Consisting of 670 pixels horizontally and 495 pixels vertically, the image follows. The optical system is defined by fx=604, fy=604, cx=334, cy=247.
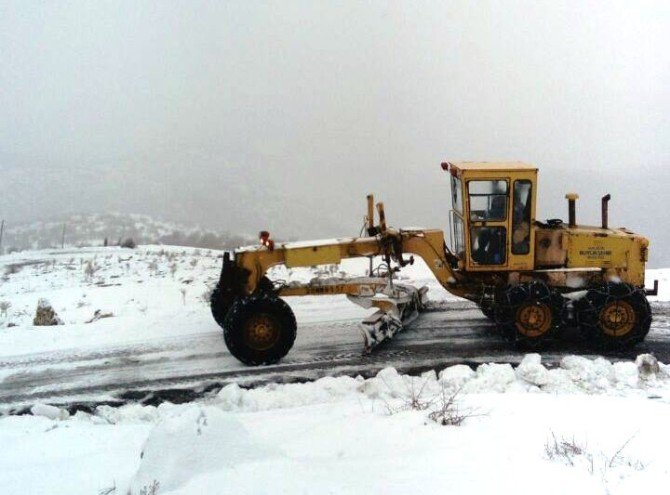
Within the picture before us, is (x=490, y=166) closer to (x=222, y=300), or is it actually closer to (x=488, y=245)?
(x=488, y=245)

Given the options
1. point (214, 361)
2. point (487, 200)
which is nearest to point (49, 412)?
point (214, 361)

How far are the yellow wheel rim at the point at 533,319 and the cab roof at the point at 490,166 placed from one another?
198 cm

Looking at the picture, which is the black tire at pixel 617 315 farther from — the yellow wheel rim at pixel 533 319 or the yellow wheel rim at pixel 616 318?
the yellow wheel rim at pixel 533 319

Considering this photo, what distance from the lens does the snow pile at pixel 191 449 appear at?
399 cm

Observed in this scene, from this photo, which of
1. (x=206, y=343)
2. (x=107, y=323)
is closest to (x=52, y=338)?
(x=107, y=323)

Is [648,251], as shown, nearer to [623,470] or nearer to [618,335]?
[618,335]

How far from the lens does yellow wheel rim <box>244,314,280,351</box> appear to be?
8.34m

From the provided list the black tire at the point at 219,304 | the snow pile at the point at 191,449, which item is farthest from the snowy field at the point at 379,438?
the black tire at the point at 219,304

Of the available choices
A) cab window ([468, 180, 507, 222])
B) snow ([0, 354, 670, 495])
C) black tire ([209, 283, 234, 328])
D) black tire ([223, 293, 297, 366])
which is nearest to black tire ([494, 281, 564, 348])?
cab window ([468, 180, 507, 222])

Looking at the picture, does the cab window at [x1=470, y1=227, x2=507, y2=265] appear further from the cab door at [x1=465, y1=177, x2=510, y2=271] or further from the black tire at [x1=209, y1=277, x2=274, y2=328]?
the black tire at [x1=209, y1=277, x2=274, y2=328]

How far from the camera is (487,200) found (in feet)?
29.3

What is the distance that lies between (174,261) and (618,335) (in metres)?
12.8

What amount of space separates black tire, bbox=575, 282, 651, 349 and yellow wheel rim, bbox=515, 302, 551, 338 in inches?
23.3

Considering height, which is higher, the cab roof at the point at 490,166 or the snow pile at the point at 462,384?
the cab roof at the point at 490,166
